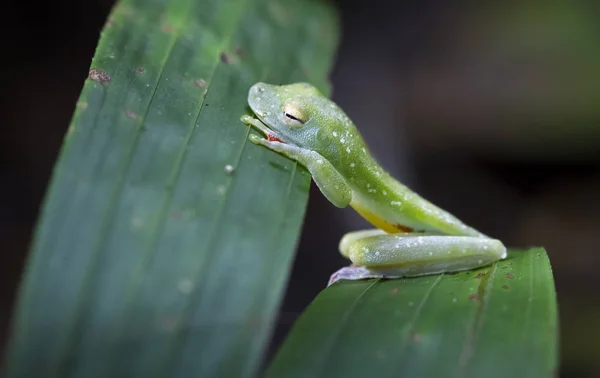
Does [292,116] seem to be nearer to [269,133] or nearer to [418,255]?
[269,133]

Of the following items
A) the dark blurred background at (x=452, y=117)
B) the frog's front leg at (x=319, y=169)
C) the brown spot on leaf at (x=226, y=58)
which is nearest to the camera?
the frog's front leg at (x=319, y=169)

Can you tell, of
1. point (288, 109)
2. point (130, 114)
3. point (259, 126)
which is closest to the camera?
point (130, 114)

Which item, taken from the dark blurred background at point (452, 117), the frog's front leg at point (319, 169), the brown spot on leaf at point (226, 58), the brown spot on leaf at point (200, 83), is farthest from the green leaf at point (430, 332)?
the dark blurred background at point (452, 117)

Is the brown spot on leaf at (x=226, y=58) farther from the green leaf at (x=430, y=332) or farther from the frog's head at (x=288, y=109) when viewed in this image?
the green leaf at (x=430, y=332)

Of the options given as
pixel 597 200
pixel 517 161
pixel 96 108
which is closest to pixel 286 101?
pixel 96 108

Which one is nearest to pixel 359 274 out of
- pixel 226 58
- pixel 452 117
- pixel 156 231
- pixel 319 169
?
pixel 319 169

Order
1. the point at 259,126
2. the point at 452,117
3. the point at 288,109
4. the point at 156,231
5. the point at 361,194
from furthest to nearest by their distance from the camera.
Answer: the point at 452,117 < the point at 361,194 < the point at 288,109 < the point at 259,126 < the point at 156,231
